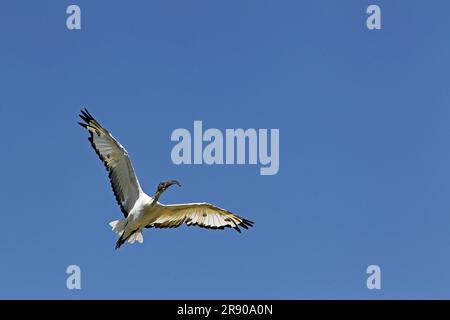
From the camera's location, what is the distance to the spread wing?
23.3m

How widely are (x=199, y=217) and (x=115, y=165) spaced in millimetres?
2224

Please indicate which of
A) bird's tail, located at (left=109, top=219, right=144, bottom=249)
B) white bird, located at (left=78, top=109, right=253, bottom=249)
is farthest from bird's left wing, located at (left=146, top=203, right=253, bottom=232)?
bird's tail, located at (left=109, top=219, right=144, bottom=249)

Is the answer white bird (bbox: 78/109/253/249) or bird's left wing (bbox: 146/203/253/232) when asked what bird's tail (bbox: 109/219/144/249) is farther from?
bird's left wing (bbox: 146/203/253/232)

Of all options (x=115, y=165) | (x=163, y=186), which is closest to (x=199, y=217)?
(x=163, y=186)

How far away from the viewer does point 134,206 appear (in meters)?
23.3

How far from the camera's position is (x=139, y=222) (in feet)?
75.7

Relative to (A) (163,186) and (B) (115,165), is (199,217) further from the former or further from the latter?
(B) (115,165)

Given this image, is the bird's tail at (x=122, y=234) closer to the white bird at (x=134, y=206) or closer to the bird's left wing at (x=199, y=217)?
the white bird at (x=134, y=206)

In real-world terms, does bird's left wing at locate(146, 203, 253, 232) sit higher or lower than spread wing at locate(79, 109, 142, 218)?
lower

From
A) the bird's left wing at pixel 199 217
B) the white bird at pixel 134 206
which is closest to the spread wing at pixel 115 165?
the white bird at pixel 134 206
